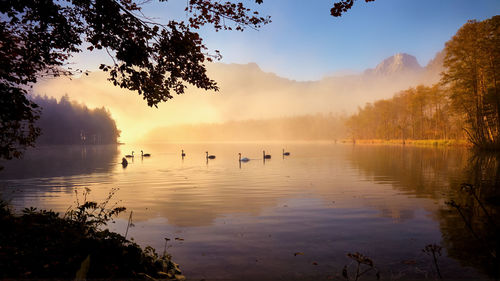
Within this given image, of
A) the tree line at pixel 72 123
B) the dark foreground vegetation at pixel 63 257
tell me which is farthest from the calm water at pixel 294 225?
the tree line at pixel 72 123

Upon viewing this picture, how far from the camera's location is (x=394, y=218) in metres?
12.8

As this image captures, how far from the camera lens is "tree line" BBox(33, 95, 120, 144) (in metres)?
131

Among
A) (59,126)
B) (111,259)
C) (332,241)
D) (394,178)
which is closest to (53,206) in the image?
(111,259)

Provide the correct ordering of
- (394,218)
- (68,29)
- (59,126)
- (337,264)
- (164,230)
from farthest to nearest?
(59,126), (394,218), (164,230), (68,29), (337,264)

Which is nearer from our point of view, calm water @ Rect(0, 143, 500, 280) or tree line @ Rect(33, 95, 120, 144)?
calm water @ Rect(0, 143, 500, 280)

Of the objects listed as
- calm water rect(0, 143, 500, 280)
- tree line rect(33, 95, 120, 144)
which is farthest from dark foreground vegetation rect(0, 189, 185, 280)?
tree line rect(33, 95, 120, 144)

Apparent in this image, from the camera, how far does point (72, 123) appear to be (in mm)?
140750

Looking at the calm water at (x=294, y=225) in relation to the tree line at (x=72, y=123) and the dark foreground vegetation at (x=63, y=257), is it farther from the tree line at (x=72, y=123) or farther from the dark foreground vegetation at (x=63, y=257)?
the tree line at (x=72, y=123)

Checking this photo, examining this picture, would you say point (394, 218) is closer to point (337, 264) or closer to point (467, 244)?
point (467, 244)

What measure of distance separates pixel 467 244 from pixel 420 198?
27.2 feet

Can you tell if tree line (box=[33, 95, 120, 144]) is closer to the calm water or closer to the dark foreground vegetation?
the calm water

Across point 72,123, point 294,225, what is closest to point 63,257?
point 294,225

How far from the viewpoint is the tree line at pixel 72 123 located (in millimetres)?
130625

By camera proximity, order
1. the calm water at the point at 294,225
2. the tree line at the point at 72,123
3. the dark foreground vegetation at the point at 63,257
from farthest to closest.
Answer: the tree line at the point at 72,123
the calm water at the point at 294,225
the dark foreground vegetation at the point at 63,257
